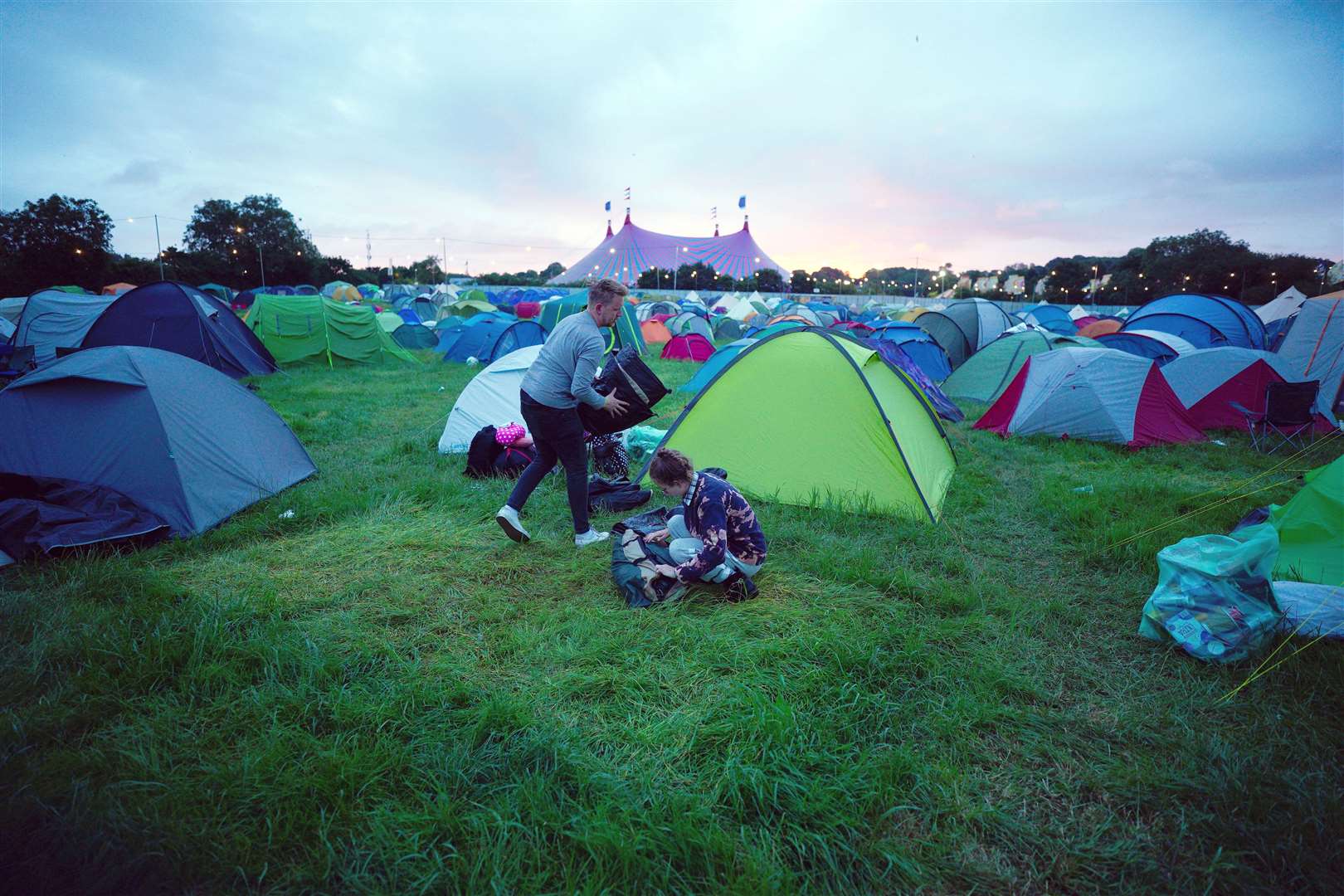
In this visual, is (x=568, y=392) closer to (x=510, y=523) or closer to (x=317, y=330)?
(x=510, y=523)

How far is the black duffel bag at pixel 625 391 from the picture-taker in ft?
13.7

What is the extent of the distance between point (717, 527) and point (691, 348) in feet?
47.0

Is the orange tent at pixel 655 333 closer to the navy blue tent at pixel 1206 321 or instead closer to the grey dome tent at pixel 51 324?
the navy blue tent at pixel 1206 321

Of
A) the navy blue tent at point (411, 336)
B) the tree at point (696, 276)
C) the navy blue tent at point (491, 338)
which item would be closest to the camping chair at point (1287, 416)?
the navy blue tent at point (491, 338)

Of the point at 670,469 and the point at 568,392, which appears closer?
the point at 670,469

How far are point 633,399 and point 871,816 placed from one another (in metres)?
2.84

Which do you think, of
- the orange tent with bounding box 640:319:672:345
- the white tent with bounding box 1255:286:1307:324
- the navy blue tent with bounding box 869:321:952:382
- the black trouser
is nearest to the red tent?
the orange tent with bounding box 640:319:672:345

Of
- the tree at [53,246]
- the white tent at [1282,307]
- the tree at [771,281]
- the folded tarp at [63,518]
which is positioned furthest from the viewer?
the tree at [771,281]

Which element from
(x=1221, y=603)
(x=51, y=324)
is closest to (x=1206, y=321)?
(x=1221, y=603)

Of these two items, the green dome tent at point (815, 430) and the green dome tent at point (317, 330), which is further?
the green dome tent at point (317, 330)

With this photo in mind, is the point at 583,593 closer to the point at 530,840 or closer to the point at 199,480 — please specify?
the point at 530,840

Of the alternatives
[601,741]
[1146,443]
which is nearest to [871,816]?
[601,741]

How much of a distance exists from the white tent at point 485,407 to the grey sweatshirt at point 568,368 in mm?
2892

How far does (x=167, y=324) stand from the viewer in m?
10.8
